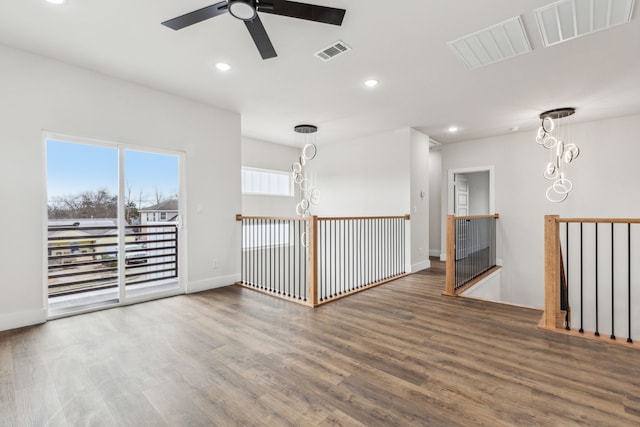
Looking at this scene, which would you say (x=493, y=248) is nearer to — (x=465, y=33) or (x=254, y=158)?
(x=465, y=33)

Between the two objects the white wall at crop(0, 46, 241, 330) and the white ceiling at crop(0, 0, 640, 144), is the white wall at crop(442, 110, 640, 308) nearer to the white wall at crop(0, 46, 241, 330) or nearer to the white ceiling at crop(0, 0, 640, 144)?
the white ceiling at crop(0, 0, 640, 144)

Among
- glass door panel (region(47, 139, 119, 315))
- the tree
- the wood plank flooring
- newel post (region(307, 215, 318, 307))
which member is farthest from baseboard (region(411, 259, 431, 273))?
the tree

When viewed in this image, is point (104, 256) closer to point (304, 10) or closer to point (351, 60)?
point (304, 10)

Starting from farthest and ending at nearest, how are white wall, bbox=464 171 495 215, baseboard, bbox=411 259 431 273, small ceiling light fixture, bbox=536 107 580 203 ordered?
white wall, bbox=464 171 495 215, baseboard, bbox=411 259 431 273, small ceiling light fixture, bbox=536 107 580 203

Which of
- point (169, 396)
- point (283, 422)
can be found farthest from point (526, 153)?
point (169, 396)

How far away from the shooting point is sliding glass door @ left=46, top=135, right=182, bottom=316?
3289mm

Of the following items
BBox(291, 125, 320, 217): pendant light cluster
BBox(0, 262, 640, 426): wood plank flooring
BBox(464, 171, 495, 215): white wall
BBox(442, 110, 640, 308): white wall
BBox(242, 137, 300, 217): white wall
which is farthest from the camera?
BBox(464, 171, 495, 215): white wall

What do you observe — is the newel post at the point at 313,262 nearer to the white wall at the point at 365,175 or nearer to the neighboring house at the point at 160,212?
the neighboring house at the point at 160,212

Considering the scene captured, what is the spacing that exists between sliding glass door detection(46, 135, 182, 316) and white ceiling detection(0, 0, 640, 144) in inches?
40.5

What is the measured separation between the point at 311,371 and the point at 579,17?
3.55 meters

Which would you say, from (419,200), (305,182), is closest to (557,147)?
(419,200)

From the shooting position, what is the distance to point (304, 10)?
6.77ft

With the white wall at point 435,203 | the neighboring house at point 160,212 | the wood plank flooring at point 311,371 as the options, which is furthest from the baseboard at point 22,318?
the white wall at point 435,203

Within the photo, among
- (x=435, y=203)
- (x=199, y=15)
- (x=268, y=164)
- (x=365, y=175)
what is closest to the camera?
(x=199, y=15)
